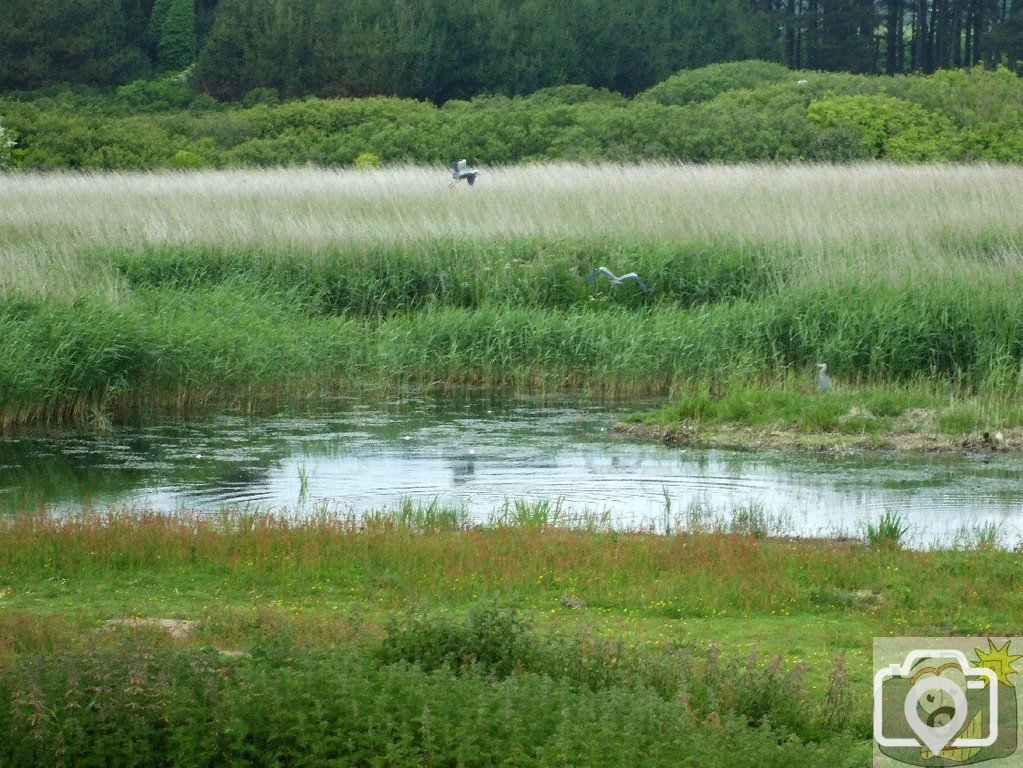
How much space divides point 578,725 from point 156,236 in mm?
17923

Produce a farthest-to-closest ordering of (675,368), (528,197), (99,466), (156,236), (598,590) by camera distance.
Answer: (528,197) → (156,236) → (675,368) → (99,466) → (598,590)

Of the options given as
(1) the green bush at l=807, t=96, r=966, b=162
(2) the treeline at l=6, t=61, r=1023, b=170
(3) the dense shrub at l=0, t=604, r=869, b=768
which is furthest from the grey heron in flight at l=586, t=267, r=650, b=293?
(1) the green bush at l=807, t=96, r=966, b=162

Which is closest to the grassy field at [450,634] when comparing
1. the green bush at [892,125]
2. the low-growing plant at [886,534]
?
the low-growing plant at [886,534]

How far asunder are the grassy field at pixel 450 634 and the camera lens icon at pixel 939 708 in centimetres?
21

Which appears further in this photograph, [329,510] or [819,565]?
[329,510]

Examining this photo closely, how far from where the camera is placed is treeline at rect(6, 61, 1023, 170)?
34.8 meters

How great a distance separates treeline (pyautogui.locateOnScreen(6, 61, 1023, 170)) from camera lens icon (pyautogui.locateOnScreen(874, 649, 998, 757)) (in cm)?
2683

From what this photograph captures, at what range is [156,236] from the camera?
21828 millimetres

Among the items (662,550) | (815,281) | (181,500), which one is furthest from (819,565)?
(815,281)

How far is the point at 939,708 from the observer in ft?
19.5

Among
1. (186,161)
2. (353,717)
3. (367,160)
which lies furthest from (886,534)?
(186,161)

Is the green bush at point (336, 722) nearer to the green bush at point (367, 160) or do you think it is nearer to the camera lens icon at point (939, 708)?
the camera lens icon at point (939, 708)

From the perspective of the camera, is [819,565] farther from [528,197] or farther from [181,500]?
[528,197]

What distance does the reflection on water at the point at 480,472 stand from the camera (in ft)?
39.4
